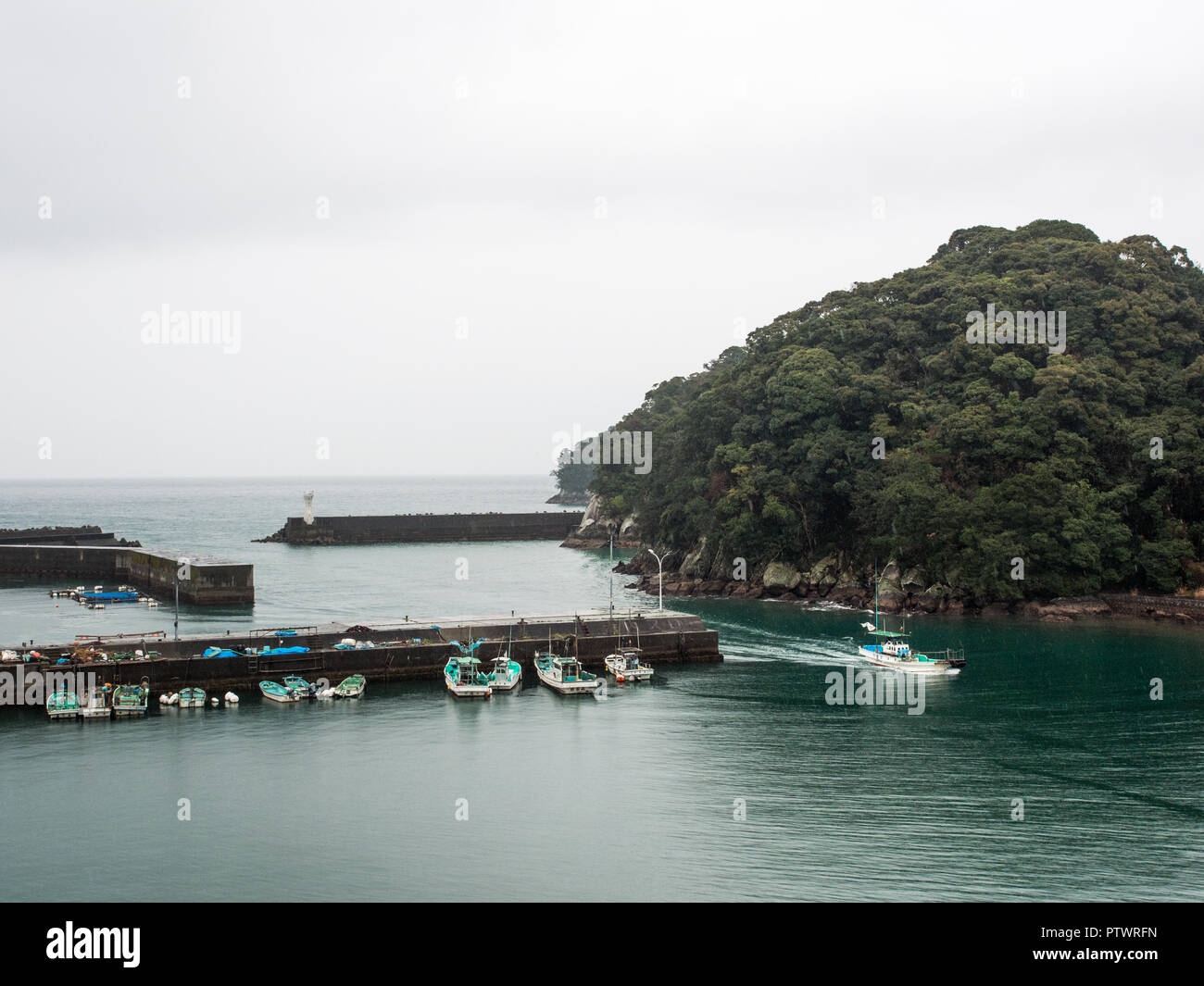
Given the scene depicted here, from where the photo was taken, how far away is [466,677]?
50.8 meters

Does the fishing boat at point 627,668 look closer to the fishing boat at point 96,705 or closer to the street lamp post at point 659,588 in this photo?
the street lamp post at point 659,588

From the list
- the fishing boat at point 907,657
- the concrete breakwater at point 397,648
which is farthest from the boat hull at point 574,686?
the fishing boat at point 907,657

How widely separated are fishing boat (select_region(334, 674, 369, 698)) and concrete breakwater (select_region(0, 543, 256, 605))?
25699mm

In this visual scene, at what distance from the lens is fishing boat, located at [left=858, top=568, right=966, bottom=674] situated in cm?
5444

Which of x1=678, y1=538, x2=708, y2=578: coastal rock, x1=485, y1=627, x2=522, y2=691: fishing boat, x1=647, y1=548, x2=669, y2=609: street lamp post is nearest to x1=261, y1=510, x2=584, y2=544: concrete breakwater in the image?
x1=647, y1=548, x2=669, y2=609: street lamp post

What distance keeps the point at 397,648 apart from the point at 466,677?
4.51 m

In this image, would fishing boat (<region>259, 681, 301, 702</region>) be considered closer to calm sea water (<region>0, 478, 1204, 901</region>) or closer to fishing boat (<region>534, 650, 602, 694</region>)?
calm sea water (<region>0, 478, 1204, 901</region>)

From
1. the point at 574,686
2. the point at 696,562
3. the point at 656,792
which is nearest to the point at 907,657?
the point at 574,686

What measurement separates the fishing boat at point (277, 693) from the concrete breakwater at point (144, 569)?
80.9ft

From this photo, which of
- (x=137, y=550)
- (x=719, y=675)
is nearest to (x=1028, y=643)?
(x=719, y=675)

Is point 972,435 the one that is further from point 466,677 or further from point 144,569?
point 144,569
